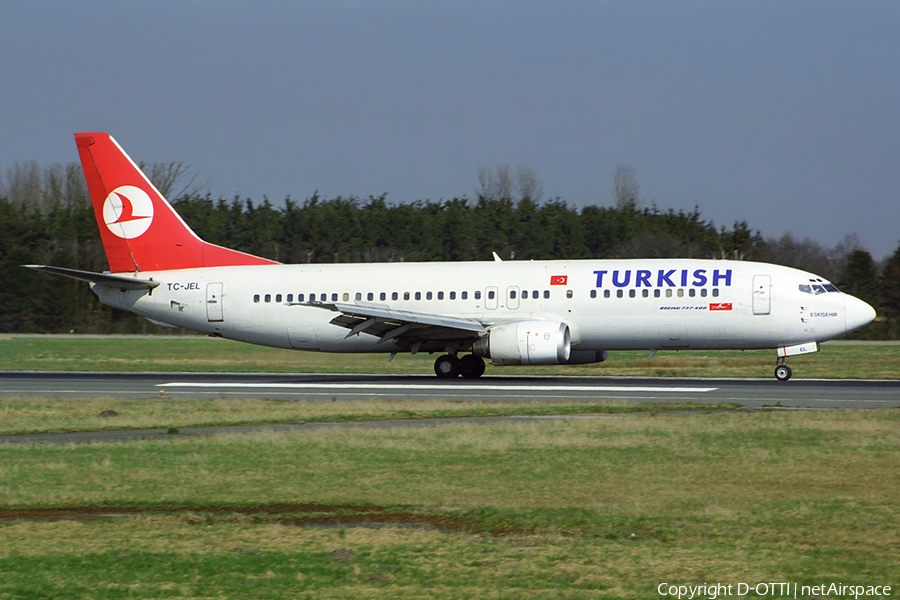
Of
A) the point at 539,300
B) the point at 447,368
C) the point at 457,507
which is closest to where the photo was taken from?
the point at 457,507

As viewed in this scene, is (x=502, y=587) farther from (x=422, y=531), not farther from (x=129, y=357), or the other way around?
(x=129, y=357)

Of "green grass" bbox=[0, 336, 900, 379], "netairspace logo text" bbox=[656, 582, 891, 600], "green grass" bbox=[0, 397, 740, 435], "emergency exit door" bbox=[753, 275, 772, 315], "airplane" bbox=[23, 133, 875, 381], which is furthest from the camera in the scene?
"green grass" bbox=[0, 336, 900, 379]

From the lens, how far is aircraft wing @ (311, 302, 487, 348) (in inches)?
1169

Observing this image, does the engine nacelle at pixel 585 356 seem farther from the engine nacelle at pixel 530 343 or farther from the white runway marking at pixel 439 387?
the white runway marking at pixel 439 387

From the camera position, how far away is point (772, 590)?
792 cm

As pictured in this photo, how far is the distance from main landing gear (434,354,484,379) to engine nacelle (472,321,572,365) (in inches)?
94.6

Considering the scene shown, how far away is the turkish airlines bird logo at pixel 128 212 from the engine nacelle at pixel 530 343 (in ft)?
41.8

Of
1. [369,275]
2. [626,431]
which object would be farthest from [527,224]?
[626,431]

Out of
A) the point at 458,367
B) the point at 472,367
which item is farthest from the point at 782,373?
the point at 458,367

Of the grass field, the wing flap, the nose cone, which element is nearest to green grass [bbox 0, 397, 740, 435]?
the grass field

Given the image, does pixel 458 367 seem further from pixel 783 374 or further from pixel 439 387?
pixel 783 374

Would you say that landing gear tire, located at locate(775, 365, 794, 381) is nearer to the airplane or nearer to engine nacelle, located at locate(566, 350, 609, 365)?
the airplane

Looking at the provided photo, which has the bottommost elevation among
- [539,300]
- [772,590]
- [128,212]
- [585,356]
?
[772,590]

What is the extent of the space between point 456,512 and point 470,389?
54.7 feet
